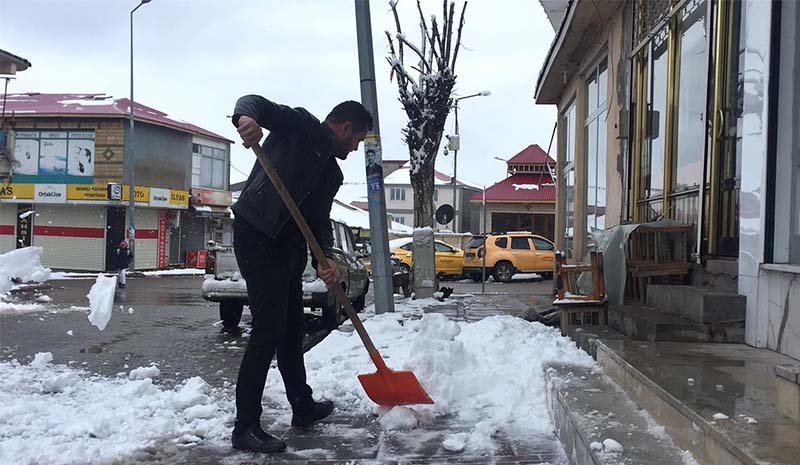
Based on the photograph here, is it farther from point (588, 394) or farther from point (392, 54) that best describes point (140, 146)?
point (588, 394)

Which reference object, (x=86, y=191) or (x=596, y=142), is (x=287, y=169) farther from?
(x=86, y=191)

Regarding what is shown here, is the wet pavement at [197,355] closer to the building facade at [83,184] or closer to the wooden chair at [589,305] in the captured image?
the wooden chair at [589,305]

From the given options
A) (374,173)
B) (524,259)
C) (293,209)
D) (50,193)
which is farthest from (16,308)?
(50,193)

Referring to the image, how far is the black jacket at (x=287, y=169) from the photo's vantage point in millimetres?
3428

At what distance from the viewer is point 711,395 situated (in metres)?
2.80

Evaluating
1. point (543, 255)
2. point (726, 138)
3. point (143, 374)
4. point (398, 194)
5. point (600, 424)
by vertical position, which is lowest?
point (143, 374)

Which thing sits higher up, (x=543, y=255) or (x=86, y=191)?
(x=86, y=191)

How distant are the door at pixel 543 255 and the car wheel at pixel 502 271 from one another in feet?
3.05

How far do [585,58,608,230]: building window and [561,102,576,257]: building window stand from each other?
1.33m

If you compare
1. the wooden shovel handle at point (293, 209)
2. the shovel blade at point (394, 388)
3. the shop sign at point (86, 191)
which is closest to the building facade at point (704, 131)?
the shovel blade at point (394, 388)

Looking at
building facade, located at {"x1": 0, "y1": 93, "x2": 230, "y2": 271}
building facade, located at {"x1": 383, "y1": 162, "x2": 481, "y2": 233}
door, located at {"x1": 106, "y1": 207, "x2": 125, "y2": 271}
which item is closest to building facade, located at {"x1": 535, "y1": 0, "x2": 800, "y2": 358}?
building facade, located at {"x1": 0, "y1": 93, "x2": 230, "y2": 271}

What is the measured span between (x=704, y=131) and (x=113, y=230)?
27270 millimetres

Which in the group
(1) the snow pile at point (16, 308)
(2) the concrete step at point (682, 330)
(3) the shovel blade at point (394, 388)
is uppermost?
(2) the concrete step at point (682, 330)

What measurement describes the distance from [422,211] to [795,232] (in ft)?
34.1
